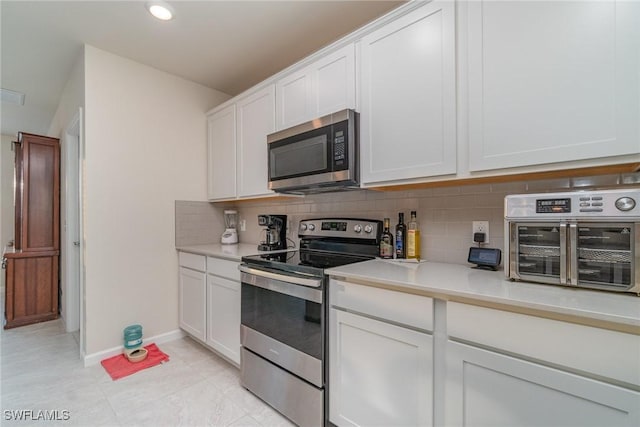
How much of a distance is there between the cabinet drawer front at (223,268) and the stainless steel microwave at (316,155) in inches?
25.9

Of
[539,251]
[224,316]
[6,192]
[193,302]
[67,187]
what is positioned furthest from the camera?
[6,192]

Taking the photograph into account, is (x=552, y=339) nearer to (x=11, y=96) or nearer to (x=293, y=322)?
(x=293, y=322)

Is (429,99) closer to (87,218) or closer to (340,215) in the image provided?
(340,215)

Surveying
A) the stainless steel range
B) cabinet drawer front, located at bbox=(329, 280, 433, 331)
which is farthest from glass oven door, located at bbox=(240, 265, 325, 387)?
cabinet drawer front, located at bbox=(329, 280, 433, 331)

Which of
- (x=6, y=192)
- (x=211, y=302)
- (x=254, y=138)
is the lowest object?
(x=211, y=302)

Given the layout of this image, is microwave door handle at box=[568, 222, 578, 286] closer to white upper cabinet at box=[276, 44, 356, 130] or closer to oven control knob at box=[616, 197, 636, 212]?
oven control knob at box=[616, 197, 636, 212]

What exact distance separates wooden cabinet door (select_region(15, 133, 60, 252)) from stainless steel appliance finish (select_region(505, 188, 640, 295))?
14.2 feet

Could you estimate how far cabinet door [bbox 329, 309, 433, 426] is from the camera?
1168 millimetres

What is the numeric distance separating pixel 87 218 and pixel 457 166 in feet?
8.80

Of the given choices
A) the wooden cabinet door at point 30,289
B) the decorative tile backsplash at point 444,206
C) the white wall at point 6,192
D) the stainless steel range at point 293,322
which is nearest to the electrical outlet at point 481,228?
the decorative tile backsplash at point 444,206

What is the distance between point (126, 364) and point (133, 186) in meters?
1.46

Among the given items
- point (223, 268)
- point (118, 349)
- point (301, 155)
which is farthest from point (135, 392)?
point (301, 155)

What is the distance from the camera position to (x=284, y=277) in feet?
5.35

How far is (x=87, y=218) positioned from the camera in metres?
2.26
